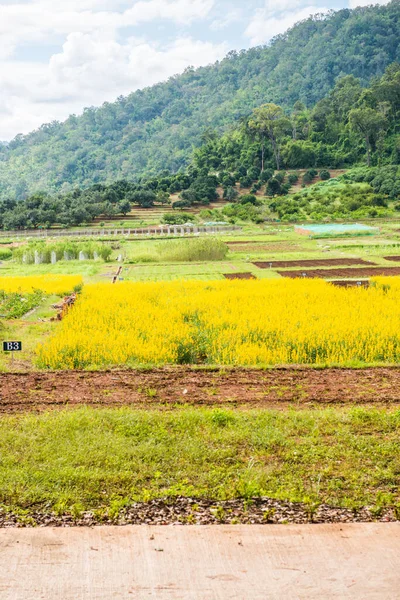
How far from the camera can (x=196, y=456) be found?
7090 millimetres

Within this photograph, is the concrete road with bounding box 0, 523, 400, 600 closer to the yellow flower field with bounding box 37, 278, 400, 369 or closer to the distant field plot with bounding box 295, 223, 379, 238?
the yellow flower field with bounding box 37, 278, 400, 369

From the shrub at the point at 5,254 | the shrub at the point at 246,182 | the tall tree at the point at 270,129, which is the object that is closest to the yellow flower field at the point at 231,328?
the shrub at the point at 5,254

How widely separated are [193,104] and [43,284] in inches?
6070

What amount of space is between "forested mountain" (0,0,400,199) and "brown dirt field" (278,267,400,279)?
94.0 meters

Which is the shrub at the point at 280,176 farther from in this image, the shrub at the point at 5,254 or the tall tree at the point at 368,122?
the shrub at the point at 5,254

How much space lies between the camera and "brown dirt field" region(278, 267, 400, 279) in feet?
87.4

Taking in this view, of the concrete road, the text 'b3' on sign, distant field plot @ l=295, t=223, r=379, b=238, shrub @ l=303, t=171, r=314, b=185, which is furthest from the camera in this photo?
shrub @ l=303, t=171, r=314, b=185

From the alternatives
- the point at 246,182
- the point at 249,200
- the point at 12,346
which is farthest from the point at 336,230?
the point at 12,346

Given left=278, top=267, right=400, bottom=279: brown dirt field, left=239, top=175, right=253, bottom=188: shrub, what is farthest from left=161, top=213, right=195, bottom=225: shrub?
left=278, top=267, right=400, bottom=279: brown dirt field

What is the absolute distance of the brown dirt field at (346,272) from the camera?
26.6 meters

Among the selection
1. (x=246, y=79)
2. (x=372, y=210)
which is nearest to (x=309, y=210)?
(x=372, y=210)

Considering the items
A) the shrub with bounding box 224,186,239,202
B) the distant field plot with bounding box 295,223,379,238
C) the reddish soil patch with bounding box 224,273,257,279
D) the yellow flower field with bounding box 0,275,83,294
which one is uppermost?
the shrub with bounding box 224,186,239,202

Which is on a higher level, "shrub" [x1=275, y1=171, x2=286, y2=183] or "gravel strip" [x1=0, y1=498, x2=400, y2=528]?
"shrub" [x1=275, y1=171, x2=286, y2=183]

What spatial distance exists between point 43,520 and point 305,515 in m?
2.44
